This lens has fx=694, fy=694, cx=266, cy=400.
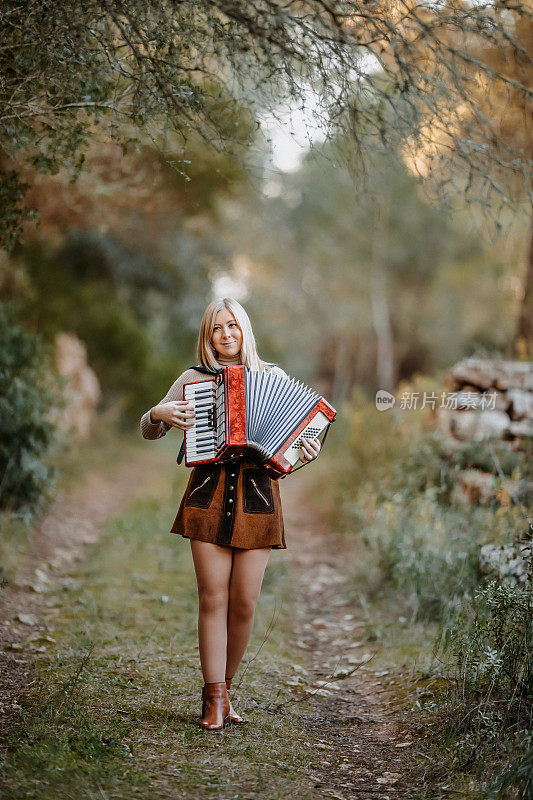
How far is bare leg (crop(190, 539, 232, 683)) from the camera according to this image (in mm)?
3432

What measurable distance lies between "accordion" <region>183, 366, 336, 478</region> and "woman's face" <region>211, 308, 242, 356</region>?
194mm

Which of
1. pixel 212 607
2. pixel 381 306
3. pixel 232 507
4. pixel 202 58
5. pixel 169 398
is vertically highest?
pixel 381 306

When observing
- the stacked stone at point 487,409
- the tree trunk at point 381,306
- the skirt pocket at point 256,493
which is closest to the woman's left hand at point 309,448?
the skirt pocket at point 256,493

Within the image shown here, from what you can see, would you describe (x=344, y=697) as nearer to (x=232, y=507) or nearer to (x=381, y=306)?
(x=232, y=507)

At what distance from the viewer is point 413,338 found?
24312 mm

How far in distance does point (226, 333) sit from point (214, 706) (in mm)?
1862

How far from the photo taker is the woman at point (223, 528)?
11.2 ft

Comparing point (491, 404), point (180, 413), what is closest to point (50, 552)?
point (180, 413)

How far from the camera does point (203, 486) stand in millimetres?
3488

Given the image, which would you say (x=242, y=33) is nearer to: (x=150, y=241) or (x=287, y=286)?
(x=150, y=241)

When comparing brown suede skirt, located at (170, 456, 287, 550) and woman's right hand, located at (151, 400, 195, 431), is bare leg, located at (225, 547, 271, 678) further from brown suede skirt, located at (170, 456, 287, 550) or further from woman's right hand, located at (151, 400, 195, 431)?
woman's right hand, located at (151, 400, 195, 431)

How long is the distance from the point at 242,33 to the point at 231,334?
5.58ft

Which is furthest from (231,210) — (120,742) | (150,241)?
(120,742)

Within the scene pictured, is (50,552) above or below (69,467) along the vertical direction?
below
